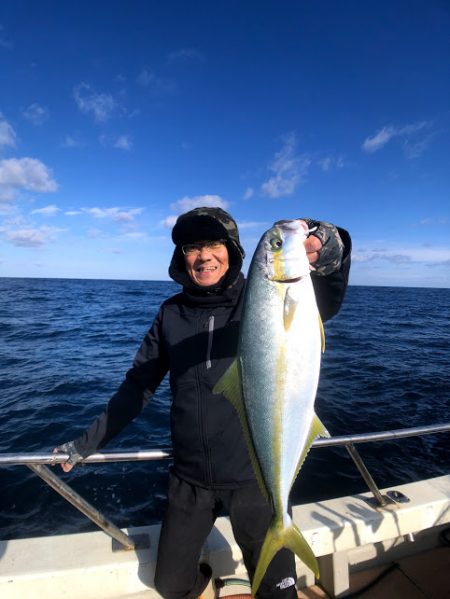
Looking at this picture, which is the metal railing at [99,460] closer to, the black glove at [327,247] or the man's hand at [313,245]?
the black glove at [327,247]

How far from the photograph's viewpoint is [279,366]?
202 centimetres

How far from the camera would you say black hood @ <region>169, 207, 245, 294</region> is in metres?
2.95

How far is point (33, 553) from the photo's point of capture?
3.00 meters

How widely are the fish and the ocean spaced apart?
16.9 feet

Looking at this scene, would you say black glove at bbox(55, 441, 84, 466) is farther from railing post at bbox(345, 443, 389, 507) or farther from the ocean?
the ocean

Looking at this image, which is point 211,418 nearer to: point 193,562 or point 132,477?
point 193,562

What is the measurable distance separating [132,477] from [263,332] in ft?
22.0

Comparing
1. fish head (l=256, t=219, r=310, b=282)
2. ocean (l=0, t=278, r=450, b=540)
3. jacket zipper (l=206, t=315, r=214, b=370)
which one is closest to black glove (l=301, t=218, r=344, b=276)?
fish head (l=256, t=219, r=310, b=282)

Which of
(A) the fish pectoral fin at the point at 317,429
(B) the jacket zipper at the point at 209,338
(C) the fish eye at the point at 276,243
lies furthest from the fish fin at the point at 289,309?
(B) the jacket zipper at the point at 209,338

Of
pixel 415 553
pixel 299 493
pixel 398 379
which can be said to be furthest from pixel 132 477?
pixel 398 379

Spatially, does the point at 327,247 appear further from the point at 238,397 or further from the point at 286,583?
the point at 286,583

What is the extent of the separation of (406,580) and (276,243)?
3839mm

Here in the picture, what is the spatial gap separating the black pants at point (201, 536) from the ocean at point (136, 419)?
150 inches

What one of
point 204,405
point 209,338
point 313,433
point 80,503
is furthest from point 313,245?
point 80,503
